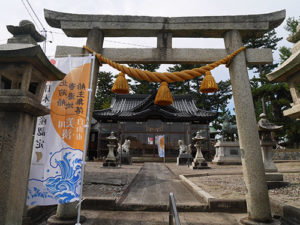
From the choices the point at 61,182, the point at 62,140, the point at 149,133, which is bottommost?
the point at 61,182

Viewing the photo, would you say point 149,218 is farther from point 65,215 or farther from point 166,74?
point 166,74

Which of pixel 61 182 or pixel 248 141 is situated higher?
pixel 248 141

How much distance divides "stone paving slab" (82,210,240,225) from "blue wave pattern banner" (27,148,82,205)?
1032 mm

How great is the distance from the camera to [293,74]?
3016 millimetres

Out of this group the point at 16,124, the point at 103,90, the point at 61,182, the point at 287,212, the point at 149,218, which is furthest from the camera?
the point at 103,90

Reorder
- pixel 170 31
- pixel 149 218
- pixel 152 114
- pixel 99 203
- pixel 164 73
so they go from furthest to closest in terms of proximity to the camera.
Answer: pixel 152 114 < pixel 99 203 < pixel 170 31 < pixel 149 218 < pixel 164 73

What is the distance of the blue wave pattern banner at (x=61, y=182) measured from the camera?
284 centimetres

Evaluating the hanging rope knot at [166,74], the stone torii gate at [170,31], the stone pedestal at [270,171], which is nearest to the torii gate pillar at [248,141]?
the stone torii gate at [170,31]

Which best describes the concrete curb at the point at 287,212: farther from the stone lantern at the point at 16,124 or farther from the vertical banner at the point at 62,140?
the stone lantern at the point at 16,124

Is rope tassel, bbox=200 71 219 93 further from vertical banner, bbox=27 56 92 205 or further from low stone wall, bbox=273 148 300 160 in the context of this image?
low stone wall, bbox=273 148 300 160

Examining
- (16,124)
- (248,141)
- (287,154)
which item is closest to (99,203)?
(16,124)

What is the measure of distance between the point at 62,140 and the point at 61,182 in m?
0.66

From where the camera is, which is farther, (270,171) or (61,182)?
(270,171)

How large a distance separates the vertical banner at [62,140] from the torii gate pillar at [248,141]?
116 inches
